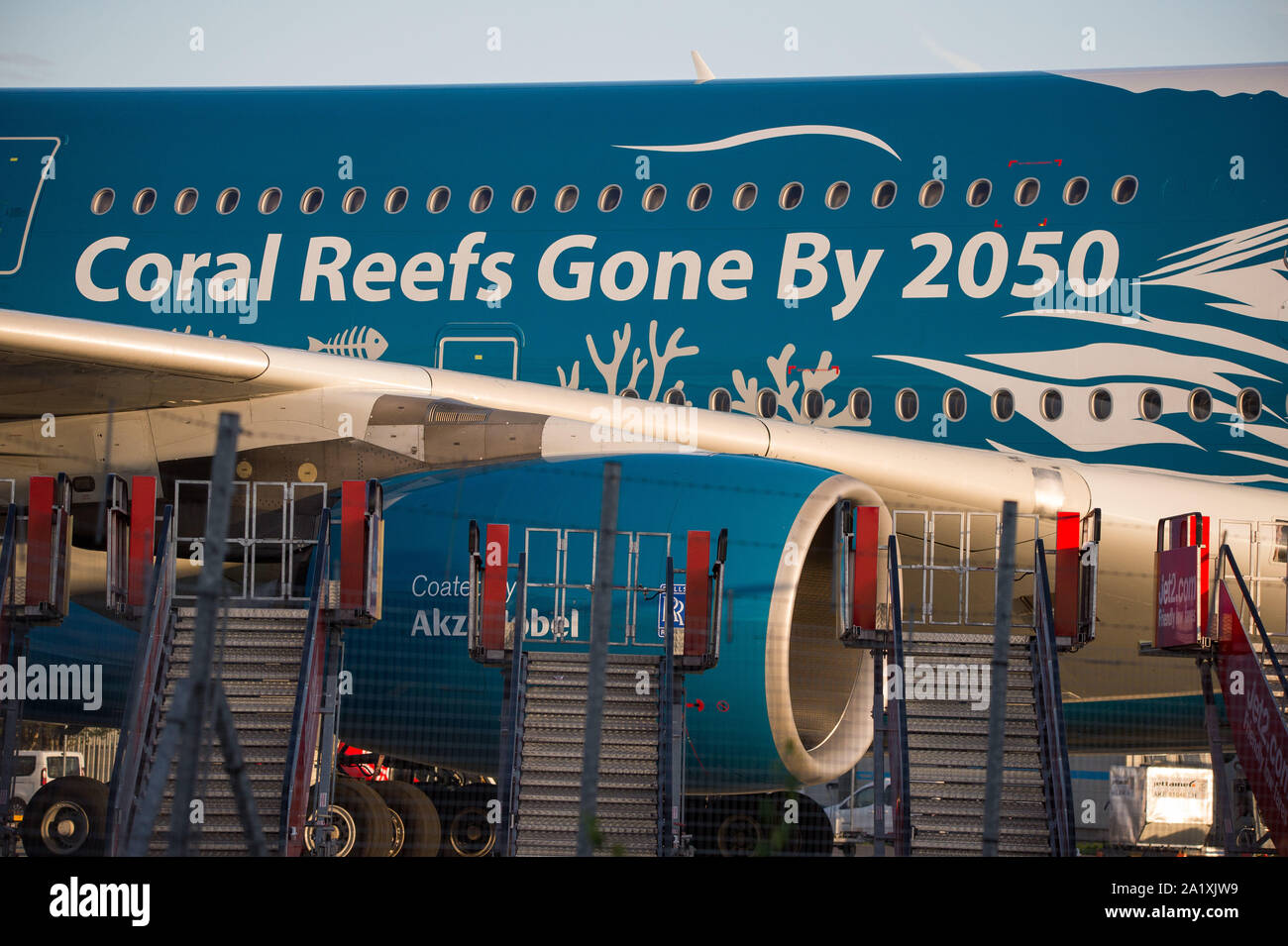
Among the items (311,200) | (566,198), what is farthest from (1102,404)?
(311,200)

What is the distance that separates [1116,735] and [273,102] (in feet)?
28.5

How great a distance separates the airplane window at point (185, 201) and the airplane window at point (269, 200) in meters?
0.62

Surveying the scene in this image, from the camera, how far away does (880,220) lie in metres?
11.5

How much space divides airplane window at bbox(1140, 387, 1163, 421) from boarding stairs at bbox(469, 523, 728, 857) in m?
3.97

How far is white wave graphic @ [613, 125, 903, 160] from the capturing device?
38.6ft

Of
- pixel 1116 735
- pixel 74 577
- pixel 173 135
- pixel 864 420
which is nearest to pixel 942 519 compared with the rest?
pixel 864 420

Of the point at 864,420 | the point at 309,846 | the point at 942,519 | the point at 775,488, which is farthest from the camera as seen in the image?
the point at 864,420

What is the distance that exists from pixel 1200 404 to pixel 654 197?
4453 millimetres

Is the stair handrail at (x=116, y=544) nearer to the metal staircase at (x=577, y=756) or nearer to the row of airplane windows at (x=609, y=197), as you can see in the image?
the metal staircase at (x=577, y=756)

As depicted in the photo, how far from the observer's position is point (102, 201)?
13.3 meters

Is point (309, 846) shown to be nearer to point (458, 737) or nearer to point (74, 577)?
point (458, 737)

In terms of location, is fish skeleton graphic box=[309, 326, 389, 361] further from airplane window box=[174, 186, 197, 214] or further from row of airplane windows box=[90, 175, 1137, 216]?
airplane window box=[174, 186, 197, 214]

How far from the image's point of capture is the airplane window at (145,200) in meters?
13.1

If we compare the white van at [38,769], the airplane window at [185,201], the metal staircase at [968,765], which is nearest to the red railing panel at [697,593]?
the metal staircase at [968,765]
